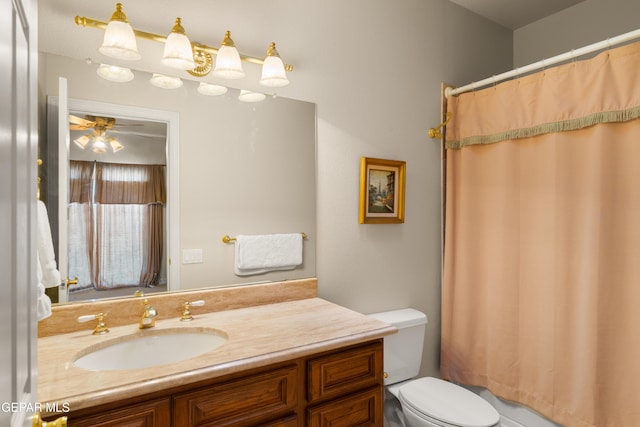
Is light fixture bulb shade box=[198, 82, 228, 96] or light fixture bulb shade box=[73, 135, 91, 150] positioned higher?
light fixture bulb shade box=[198, 82, 228, 96]

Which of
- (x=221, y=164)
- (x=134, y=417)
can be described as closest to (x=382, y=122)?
(x=221, y=164)

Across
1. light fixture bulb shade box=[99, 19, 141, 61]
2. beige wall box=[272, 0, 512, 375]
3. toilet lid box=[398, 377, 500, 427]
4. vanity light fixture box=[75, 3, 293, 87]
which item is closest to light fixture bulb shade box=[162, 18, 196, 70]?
vanity light fixture box=[75, 3, 293, 87]

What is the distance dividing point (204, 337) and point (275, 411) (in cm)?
40

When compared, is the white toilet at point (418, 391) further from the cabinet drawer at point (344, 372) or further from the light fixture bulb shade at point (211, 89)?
the light fixture bulb shade at point (211, 89)

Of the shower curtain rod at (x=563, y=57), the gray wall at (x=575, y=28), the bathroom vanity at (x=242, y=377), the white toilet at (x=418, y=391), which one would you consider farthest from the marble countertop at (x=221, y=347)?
the gray wall at (x=575, y=28)

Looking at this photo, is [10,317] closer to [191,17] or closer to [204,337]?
[204,337]

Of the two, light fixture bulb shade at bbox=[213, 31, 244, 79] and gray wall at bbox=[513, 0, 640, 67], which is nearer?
light fixture bulb shade at bbox=[213, 31, 244, 79]

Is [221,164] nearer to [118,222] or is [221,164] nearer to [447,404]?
[118,222]

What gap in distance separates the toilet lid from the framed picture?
88 centimetres

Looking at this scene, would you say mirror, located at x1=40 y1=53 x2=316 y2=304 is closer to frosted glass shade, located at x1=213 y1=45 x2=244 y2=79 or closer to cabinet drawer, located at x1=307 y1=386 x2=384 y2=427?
frosted glass shade, located at x1=213 y1=45 x2=244 y2=79

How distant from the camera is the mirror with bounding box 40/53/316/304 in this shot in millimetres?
1442

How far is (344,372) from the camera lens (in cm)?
133

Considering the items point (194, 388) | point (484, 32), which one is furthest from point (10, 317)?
point (484, 32)

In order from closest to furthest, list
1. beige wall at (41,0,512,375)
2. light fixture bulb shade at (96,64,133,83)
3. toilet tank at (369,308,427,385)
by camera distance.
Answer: light fixture bulb shade at (96,64,133,83)
beige wall at (41,0,512,375)
toilet tank at (369,308,427,385)
